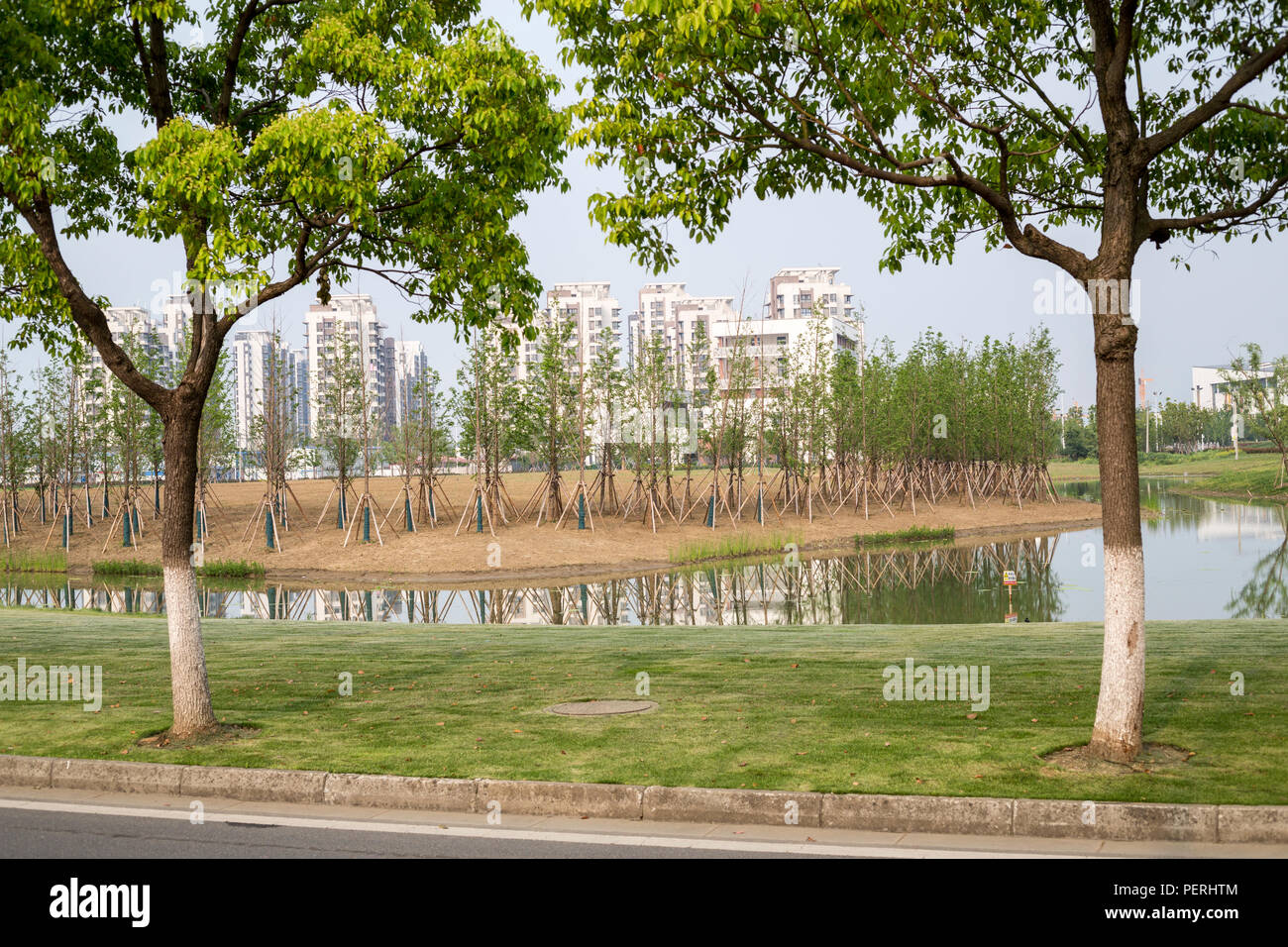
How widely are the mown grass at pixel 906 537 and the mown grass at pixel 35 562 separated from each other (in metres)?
30.6

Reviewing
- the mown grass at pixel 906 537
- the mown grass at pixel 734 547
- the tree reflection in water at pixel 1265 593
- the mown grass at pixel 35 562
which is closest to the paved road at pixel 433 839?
the tree reflection in water at pixel 1265 593

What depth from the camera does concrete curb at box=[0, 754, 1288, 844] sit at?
6277 millimetres

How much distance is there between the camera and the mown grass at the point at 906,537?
45.7 m

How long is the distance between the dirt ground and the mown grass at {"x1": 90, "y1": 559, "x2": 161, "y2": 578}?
3.30 ft

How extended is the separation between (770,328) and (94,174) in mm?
107310

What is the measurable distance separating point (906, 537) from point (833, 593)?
1908 centimetres

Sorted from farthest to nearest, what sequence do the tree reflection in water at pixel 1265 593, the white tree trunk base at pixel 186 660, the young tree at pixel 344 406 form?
the young tree at pixel 344 406, the tree reflection in water at pixel 1265 593, the white tree trunk base at pixel 186 660

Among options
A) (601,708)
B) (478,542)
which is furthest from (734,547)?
(601,708)


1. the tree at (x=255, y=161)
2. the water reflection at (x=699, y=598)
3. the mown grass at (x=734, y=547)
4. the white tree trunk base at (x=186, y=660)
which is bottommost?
the water reflection at (x=699, y=598)

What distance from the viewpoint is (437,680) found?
38.9ft

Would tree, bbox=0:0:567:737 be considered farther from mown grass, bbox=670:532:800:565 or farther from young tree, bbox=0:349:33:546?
young tree, bbox=0:349:33:546

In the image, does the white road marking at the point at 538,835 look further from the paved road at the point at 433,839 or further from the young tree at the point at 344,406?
the young tree at the point at 344,406

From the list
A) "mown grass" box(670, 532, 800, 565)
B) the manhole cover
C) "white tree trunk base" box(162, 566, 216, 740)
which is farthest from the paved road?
"mown grass" box(670, 532, 800, 565)
